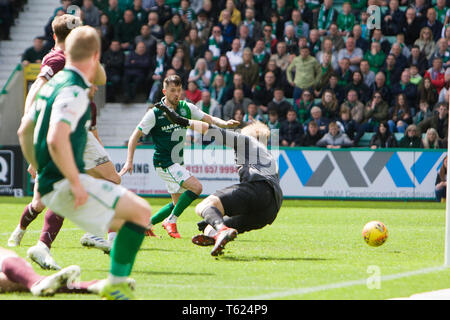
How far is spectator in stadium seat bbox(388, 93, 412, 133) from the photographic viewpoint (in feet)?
64.2

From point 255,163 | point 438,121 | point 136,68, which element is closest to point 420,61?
point 438,121

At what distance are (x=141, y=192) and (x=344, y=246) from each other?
10057mm

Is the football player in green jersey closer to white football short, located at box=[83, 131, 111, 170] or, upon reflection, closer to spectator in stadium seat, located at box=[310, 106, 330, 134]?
white football short, located at box=[83, 131, 111, 170]

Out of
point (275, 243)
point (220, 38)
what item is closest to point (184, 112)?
point (275, 243)

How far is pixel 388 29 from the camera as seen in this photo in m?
21.4

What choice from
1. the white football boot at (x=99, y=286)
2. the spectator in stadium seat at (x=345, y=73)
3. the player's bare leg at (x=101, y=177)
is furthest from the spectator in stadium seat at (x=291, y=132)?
the white football boot at (x=99, y=286)

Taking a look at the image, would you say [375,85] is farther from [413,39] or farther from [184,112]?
[184,112]

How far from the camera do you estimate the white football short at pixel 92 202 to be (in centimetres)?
514

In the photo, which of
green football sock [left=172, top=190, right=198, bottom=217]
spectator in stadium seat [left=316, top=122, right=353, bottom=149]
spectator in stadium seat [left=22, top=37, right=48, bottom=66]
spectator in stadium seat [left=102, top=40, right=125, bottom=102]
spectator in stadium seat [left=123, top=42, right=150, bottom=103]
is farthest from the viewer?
spectator in stadium seat [left=22, top=37, right=48, bottom=66]

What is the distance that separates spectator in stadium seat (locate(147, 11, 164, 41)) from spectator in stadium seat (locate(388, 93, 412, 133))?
268 inches

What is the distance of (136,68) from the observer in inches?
847

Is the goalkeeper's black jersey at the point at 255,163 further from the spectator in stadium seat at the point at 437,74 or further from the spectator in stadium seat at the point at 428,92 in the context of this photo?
the spectator in stadium seat at the point at 437,74

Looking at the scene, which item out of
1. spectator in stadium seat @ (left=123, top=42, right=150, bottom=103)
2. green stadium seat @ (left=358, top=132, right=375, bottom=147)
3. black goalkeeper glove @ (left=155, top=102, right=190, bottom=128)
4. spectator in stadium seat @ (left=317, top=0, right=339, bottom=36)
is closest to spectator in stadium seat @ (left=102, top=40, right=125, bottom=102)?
spectator in stadium seat @ (left=123, top=42, right=150, bottom=103)

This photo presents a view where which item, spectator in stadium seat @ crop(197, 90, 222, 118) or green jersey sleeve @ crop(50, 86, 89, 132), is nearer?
green jersey sleeve @ crop(50, 86, 89, 132)
